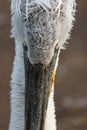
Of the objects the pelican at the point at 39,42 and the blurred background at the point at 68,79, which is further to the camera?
the blurred background at the point at 68,79

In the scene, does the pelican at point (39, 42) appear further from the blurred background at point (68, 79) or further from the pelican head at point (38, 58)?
the blurred background at point (68, 79)

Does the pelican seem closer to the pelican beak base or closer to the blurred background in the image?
the pelican beak base

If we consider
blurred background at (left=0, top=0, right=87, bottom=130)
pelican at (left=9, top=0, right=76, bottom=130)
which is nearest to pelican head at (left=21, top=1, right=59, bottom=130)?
pelican at (left=9, top=0, right=76, bottom=130)

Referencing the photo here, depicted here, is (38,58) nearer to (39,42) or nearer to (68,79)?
(39,42)

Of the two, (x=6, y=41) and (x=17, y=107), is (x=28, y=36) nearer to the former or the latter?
(x=17, y=107)

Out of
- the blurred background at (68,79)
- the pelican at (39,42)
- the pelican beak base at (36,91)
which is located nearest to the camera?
the pelican at (39,42)

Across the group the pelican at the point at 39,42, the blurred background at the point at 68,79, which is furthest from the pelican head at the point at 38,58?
the blurred background at the point at 68,79
